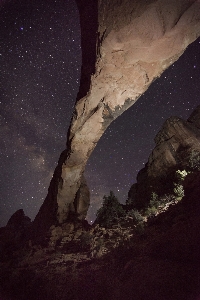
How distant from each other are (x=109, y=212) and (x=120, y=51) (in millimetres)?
8758

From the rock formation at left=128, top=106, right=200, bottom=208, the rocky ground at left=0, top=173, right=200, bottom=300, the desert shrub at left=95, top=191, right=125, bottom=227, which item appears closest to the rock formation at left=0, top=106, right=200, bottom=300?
the rocky ground at left=0, top=173, right=200, bottom=300

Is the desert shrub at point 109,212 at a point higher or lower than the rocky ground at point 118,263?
higher

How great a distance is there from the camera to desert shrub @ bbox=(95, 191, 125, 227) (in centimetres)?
1000

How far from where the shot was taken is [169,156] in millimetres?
13094

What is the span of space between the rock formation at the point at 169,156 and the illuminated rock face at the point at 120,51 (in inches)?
212

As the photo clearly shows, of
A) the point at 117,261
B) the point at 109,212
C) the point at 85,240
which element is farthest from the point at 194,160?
the point at 85,240

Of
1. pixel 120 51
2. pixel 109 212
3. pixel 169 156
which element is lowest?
pixel 109 212

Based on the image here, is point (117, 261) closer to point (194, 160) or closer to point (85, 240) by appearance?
point (85, 240)

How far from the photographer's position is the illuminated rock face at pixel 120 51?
19.1 ft

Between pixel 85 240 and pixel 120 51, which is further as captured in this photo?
pixel 85 240

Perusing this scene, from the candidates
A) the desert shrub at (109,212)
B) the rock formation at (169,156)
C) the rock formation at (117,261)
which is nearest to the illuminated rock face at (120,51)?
the desert shrub at (109,212)

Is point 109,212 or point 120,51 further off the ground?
point 120,51

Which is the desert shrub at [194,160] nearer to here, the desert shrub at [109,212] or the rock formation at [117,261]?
the rock formation at [117,261]

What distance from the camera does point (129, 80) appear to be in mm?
7926
